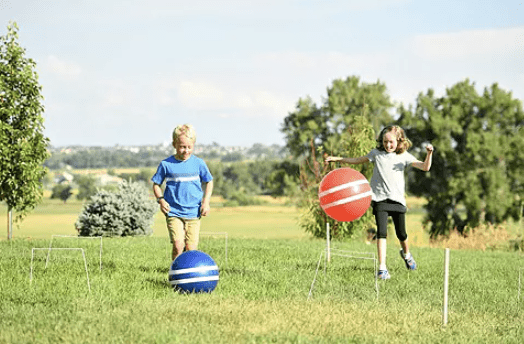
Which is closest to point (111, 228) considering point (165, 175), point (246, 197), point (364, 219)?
point (364, 219)

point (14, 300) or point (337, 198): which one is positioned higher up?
point (337, 198)

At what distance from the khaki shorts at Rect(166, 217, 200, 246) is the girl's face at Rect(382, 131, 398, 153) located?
3.06 m

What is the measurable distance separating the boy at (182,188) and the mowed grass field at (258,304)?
2.63ft

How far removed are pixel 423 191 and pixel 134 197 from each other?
23827mm

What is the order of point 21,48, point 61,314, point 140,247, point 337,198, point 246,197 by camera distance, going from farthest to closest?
point 246,197 < point 21,48 < point 140,247 < point 337,198 < point 61,314

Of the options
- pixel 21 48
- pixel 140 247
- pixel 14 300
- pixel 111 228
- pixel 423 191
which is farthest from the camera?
pixel 423 191

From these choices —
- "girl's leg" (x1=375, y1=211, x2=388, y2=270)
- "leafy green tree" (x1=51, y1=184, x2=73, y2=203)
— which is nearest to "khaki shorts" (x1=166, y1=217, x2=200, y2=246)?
"girl's leg" (x1=375, y1=211, x2=388, y2=270)

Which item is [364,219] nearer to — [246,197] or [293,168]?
[293,168]

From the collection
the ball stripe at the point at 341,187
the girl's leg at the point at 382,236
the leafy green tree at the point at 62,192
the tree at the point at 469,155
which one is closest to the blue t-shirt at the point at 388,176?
the girl's leg at the point at 382,236

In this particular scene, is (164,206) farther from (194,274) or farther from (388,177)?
(388,177)

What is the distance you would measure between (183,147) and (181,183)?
0.48 meters

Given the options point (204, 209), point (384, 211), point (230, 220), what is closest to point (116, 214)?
point (204, 209)

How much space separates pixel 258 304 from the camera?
692 cm

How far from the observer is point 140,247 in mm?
13656
